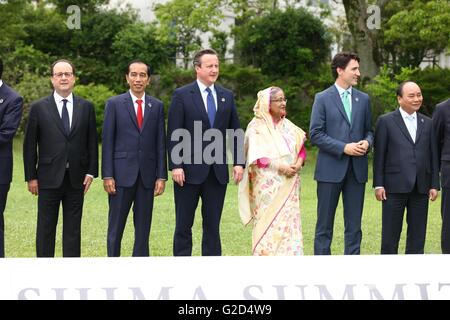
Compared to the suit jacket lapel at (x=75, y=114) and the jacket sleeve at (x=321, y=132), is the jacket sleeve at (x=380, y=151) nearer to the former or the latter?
the jacket sleeve at (x=321, y=132)

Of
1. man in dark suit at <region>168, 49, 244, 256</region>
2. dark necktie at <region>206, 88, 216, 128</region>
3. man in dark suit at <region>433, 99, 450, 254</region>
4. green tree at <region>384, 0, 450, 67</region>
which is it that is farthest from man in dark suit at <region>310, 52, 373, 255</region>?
green tree at <region>384, 0, 450, 67</region>

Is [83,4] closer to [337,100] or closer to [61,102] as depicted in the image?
[61,102]

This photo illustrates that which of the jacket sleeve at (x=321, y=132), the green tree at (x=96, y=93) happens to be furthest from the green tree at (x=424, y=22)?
the jacket sleeve at (x=321, y=132)

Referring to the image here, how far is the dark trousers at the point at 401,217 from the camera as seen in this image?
21.9 feet

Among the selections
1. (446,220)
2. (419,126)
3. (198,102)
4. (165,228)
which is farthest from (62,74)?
(165,228)

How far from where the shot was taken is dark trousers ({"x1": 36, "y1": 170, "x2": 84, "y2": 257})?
6.42m

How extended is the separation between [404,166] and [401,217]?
0.43m

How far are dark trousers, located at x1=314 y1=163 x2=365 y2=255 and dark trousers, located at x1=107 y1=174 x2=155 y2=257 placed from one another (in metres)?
1.41

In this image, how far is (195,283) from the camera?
12.6 feet

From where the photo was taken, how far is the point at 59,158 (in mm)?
6383

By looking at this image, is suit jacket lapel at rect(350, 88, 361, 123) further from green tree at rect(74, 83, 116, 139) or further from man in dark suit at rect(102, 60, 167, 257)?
green tree at rect(74, 83, 116, 139)

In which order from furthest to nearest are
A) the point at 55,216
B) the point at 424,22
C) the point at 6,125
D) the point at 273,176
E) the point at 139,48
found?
the point at 139,48, the point at 424,22, the point at 273,176, the point at 55,216, the point at 6,125

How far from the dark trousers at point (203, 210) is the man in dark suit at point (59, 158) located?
2.43ft
